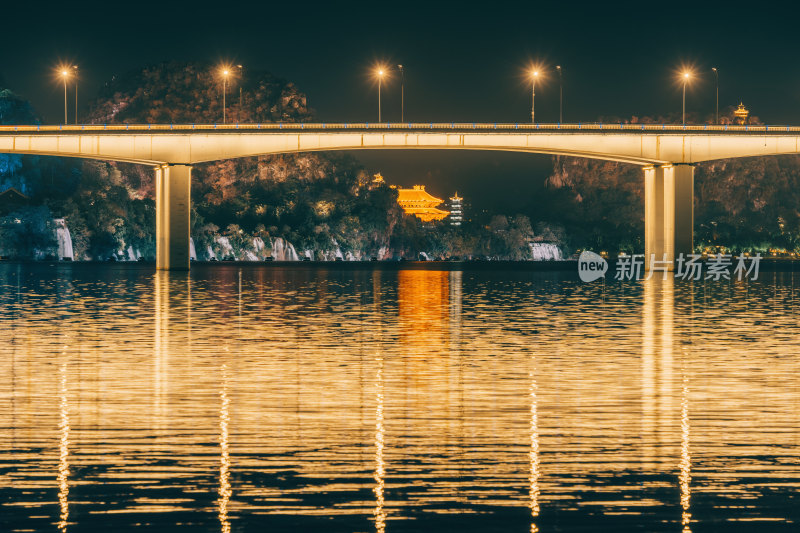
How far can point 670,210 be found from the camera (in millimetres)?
124750

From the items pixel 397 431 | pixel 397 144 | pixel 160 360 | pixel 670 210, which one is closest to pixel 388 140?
pixel 397 144

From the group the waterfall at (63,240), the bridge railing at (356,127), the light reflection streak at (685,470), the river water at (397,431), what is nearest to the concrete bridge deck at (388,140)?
the bridge railing at (356,127)

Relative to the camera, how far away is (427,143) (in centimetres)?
12081

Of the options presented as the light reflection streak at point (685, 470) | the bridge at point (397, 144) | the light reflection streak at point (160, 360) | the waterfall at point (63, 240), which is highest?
the bridge at point (397, 144)

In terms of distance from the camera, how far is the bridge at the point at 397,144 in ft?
389

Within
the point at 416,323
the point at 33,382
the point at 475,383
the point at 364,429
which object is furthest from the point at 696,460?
the point at 416,323

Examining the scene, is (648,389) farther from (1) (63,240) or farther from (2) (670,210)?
(1) (63,240)

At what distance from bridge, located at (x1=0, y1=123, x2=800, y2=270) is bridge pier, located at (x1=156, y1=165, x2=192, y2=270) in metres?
0.10

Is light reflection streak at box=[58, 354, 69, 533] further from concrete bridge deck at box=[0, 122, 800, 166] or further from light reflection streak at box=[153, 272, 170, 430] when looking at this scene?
concrete bridge deck at box=[0, 122, 800, 166]

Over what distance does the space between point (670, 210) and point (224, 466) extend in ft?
374

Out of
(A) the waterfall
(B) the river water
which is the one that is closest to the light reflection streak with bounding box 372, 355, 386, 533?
(B) the river water

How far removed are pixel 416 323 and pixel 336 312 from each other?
299 inches

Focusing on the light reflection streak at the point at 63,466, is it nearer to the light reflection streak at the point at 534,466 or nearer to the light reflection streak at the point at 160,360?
the light reflection streak at the point at 160,360

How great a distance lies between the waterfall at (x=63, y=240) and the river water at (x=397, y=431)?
162 meters
